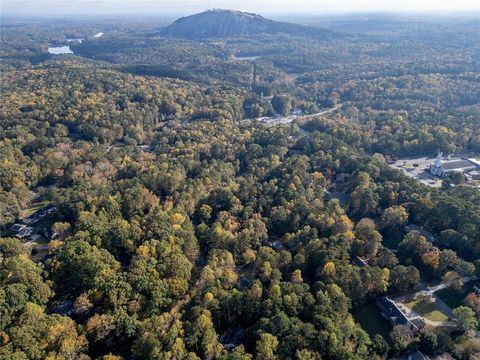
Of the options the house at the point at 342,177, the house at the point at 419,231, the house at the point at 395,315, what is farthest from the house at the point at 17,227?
the house at the point at 419,231

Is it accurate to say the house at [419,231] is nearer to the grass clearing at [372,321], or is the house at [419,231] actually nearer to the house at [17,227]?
the grass clearing at [372,321]

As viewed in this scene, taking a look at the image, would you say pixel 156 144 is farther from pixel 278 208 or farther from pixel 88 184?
pixel 278 208

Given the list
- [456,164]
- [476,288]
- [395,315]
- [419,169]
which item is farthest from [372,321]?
[456,164]

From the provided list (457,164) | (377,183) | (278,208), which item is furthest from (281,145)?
(457,164)

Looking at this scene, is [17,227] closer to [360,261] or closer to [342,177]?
[360,261]

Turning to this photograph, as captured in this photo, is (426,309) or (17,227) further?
(17,227)

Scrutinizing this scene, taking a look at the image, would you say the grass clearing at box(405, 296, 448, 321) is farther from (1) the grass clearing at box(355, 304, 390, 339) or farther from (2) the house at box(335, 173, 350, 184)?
(2) the house at box(335, 173, 350, 184)

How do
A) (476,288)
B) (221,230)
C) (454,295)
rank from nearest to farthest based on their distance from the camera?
(454,295) < (476,288) < (221,230)
